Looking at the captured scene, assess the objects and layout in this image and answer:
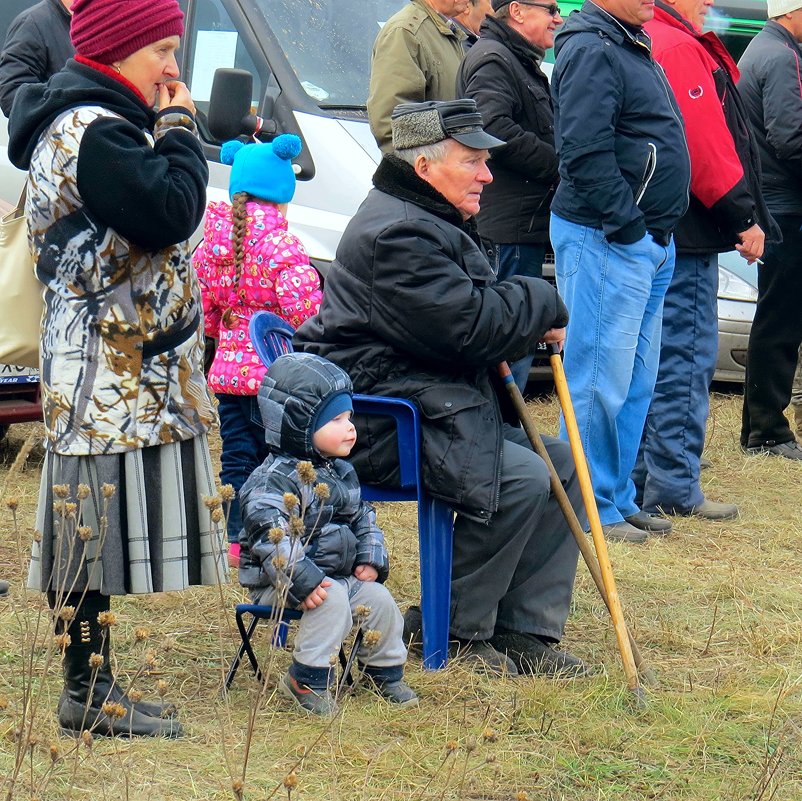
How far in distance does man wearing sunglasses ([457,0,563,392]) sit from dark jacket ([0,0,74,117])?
1.63 meters

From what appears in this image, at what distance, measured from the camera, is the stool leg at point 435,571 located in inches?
153

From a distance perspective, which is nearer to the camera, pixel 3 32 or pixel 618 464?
pixel 618 464

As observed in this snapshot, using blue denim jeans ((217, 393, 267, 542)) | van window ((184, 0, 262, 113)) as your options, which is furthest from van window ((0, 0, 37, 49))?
blue denim jeans ((217, 393, 267, 542))

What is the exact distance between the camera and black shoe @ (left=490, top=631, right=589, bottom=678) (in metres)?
3.97

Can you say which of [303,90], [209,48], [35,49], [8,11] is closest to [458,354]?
[35,49]

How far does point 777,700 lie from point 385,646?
1026 millimetres

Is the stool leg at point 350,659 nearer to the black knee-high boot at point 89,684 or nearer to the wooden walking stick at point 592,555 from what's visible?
the black knee-high boot at point 89,684

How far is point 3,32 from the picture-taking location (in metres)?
7.23

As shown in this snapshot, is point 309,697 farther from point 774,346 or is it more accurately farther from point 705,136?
point 774,346

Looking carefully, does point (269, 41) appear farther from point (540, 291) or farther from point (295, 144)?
point (540, 291)

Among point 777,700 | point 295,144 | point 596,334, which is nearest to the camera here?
point 777,700

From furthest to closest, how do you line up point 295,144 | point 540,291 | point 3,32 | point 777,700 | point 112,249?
point 3,32
point 295,144
point 540,291
point 777,700
point 112,249

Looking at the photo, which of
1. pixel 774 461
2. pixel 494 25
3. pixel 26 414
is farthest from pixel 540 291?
pixel 774 461

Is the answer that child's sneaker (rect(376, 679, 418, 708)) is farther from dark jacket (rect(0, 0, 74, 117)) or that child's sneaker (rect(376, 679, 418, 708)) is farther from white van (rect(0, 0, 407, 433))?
dark jacket (rect(0, 0, 74, 117))
